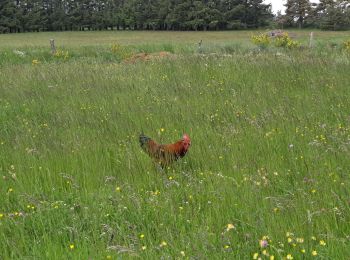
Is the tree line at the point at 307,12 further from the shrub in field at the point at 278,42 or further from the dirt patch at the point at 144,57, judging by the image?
the dirt patch at the point at 144,57

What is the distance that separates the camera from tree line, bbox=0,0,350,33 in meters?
67.2

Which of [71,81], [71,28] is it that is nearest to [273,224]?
[71,81]

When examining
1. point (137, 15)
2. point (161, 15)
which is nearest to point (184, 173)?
point (161, 15)

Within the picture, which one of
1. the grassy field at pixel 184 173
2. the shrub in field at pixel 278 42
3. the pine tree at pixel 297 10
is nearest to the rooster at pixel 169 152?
the grassy field at pixel 184 173

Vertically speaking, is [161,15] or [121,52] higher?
[161,15]

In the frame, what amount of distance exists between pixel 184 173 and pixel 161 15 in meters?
79.1

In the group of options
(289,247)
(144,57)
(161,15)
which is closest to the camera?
(289,247)

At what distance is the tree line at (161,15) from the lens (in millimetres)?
67250

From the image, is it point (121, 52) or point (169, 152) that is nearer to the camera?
point (169, 152)

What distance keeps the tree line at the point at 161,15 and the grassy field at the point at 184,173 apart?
60.6 m

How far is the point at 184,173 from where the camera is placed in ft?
11.0

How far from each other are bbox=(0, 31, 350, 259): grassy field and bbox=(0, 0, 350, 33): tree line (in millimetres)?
60647

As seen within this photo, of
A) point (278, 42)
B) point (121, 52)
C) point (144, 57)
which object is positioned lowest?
point (144, 57)

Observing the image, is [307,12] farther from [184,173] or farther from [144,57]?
[184,173]
